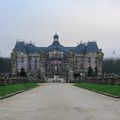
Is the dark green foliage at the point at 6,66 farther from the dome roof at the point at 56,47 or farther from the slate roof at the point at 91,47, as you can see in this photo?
the slate roof at the point at 91,47

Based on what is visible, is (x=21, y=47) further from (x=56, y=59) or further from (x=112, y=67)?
(x=112, y=67)

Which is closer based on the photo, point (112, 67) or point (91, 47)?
point (91, 47)

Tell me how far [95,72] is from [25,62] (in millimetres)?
32189

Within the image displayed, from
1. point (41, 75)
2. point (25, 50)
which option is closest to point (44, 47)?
point (25, 50)

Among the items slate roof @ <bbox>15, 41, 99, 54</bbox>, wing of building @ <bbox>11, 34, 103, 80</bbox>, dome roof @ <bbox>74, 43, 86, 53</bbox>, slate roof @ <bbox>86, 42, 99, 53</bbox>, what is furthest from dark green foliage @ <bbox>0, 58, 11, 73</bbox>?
slate roof @ <bbox>86, 42, 99, 53</bbox>

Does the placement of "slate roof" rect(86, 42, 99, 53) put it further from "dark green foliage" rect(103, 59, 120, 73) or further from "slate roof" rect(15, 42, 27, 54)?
"slate roof" rect(15, 42, 27, 54)

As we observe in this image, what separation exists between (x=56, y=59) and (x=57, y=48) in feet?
19.9

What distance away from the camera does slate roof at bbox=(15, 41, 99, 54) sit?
7288 inches

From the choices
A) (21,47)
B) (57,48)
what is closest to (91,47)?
(57,48)

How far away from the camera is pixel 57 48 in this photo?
18400 cm

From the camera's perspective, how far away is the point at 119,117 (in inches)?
578

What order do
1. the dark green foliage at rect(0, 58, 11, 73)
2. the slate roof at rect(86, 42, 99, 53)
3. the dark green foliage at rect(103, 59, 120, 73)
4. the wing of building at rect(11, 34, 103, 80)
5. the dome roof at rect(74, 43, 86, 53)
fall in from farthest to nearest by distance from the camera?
the dome roof at rect(74, 43, 86, 53) → the slate roof at rect(86, 42, 99, 53) → the dark green foliage at rect(103, 59, 120, 73) → the dark green foliage at rect(0, 58, 11, 73) → the wing of building at rect(11, 34, 103, 80)

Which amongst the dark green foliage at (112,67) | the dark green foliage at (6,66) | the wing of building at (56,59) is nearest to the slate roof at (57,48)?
the wing of building at (56,59)

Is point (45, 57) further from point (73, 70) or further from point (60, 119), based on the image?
point (60, 119)
